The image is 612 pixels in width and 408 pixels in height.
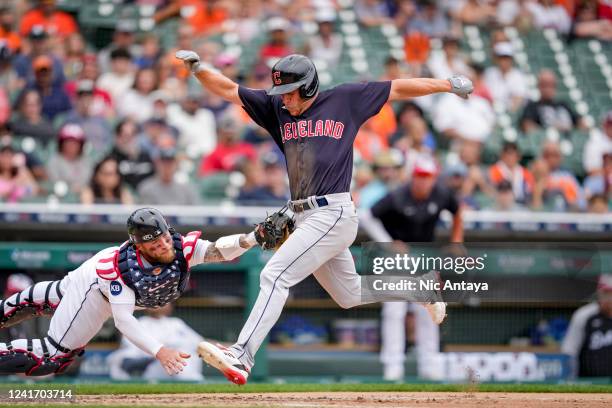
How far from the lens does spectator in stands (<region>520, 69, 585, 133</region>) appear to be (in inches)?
521

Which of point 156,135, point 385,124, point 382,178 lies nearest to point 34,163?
point 156,135

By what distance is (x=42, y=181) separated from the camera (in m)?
10.6

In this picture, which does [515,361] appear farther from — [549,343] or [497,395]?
[497,395]

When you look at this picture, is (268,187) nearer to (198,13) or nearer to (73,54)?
(73,54)

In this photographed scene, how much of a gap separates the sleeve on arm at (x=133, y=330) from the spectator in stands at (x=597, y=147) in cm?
718

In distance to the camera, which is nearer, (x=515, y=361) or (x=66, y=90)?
(x=515, y=361)

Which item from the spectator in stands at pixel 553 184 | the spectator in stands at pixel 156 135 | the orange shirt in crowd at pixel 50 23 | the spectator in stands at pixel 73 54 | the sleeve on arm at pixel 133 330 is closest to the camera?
the sleeve on arm at pixel 133 330

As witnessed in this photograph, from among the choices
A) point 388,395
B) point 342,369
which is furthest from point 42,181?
point 388,395

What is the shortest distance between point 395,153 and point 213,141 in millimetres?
1890

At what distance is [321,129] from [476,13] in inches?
341

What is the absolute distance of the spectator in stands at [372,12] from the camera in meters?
14.2

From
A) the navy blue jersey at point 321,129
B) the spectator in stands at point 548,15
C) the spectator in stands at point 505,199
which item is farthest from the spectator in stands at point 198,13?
the navy blue jersey at point 321,129

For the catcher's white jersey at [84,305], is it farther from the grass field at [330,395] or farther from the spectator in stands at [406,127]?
the spectator in stands at [406,127]

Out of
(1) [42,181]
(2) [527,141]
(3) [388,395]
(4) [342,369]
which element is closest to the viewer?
(3) [388,395]
